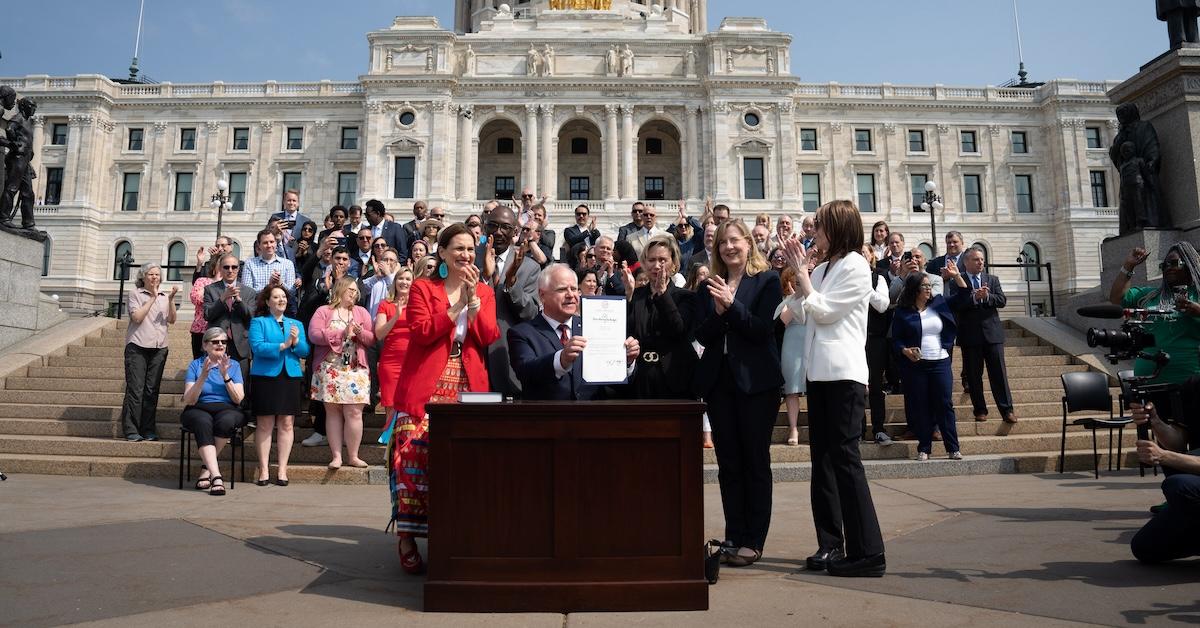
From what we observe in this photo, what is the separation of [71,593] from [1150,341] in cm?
673

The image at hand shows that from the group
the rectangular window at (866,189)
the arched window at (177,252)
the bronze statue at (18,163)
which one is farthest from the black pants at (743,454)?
the arched window at (177,252)

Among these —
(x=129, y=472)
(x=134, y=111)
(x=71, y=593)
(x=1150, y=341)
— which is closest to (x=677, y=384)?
(x=1150, y=341)

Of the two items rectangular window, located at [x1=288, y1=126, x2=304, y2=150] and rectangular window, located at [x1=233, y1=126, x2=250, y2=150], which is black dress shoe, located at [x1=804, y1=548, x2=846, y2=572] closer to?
rectangular window, located at [x1=288, y1=126, x2=304, y2=150]

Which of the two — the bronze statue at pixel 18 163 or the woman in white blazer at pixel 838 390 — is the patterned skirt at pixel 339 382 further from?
the bronze statue at pixel 18 163

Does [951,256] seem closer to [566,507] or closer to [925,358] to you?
[925,358]

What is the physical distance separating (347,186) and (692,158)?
A: 23.2 meters

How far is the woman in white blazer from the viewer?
4402 millimetres

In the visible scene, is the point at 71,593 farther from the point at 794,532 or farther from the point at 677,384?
the point at 794,532

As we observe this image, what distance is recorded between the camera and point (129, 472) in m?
8.69

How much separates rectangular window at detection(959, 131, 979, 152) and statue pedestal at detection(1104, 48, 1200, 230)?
45.0 metres

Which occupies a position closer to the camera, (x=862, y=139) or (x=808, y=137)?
(x=808, y=137)

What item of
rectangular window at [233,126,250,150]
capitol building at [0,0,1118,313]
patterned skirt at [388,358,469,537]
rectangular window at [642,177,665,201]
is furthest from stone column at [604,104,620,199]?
patterned skirt at [388,358,469,537]

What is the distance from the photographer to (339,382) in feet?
27.2

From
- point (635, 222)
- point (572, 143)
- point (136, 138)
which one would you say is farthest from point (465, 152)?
point (635, 222)
